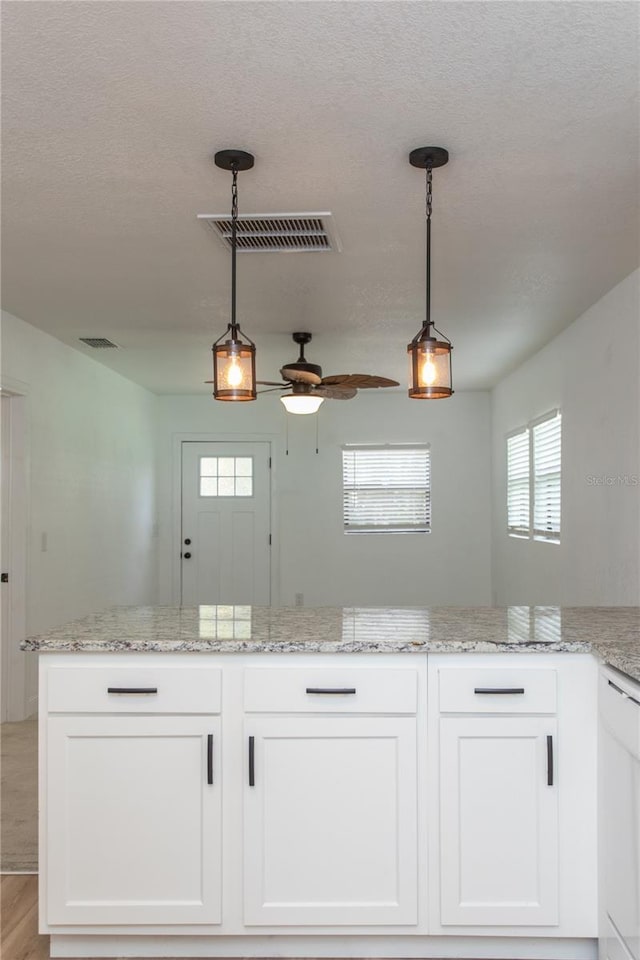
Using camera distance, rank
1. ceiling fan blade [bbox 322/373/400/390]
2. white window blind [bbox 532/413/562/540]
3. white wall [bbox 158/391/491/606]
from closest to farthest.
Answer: ceiling fan blade [bbox 322/373/400/390] → white window blind [bbox 532/413/562/540] → white wall [bbox 158/391/491/606]

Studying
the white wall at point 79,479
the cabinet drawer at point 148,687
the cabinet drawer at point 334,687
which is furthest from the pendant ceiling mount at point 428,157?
the white wall at point 79,479

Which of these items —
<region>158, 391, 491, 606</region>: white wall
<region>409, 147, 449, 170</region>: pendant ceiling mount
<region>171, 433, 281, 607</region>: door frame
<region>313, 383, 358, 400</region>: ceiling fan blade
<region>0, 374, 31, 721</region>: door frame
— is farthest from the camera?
<region>171, 433, 281, 607</region>: door frame

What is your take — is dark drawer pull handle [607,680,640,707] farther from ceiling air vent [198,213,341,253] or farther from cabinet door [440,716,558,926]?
ceiling air vent [198,213,341,253]

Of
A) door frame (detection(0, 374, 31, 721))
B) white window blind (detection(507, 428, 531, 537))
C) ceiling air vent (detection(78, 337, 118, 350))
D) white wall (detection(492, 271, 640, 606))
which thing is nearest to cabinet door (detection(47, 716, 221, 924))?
white wall (detection(492, 271, 640, 606))

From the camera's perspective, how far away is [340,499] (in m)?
8.16

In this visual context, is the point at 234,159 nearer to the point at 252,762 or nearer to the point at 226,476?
the point at 252,762

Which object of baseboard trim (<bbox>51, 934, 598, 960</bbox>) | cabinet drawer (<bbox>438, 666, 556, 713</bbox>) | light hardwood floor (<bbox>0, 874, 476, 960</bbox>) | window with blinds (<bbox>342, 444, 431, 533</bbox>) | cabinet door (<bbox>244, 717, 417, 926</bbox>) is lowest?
light hardwood floor (<bbox>0, 874, 476, 960</bbox>)

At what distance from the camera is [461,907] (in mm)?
2258

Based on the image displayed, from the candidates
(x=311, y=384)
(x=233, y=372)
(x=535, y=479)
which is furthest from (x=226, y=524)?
(x=233, y=372)

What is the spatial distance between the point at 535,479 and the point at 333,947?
172 inches

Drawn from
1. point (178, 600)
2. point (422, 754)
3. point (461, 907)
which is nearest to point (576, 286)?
point (422, 754)

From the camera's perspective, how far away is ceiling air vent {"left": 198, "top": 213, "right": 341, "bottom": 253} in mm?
3188

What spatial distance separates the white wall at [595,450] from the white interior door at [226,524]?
Result: 2.93 meters

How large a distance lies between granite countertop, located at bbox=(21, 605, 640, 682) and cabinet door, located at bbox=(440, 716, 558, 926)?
238 mm
